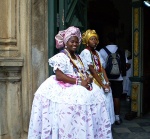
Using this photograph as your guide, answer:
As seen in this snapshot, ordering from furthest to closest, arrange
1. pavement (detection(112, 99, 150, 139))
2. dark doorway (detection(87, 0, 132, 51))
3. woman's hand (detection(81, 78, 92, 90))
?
dark doorway (detection(87, 0, 132, 51)) → pavement (detection(112, 99, 150, 139)) → woman's hand (detection(81, 78, 92, 90))

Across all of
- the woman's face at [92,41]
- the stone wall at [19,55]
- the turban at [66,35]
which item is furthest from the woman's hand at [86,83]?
the woman's face at [92,41]

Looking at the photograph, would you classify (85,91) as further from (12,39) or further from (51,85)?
(12,39)

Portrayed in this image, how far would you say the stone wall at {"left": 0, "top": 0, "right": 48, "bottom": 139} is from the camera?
4797 millimetres

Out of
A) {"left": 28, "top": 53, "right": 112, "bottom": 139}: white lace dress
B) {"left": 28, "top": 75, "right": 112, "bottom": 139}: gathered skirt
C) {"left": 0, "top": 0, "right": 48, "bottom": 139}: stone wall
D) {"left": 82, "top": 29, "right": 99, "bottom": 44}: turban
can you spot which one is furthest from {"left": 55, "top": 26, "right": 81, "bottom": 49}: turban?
{"left": 82, "top": 29, "right": 99, "bottom": 44}: turban

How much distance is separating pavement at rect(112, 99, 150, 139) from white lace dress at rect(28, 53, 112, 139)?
1.79 meters

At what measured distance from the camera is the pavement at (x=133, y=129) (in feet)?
19.1

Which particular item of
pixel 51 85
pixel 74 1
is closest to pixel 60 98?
Result: pixel 51 85

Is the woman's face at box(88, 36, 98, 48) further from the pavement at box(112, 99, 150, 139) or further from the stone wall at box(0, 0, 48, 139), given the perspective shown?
the pavement at box(112, 99, 150, 139)

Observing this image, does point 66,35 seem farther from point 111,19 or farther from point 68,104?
point 111,19

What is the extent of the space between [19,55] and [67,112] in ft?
4.44

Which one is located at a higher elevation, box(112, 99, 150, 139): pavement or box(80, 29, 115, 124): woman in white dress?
box(80, 29, 115, 124): woman in white dress

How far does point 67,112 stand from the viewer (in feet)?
12.7

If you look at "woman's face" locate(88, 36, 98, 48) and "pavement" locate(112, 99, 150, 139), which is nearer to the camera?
"woman's face" locate(88, 36, 98, 48)

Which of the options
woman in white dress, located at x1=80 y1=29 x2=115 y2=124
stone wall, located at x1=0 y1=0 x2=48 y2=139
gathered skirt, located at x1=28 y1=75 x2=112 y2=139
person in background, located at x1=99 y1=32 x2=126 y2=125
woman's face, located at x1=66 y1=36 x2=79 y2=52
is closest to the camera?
gathered skirt, located at x1=28 y1=75 x2=112 y2=139
